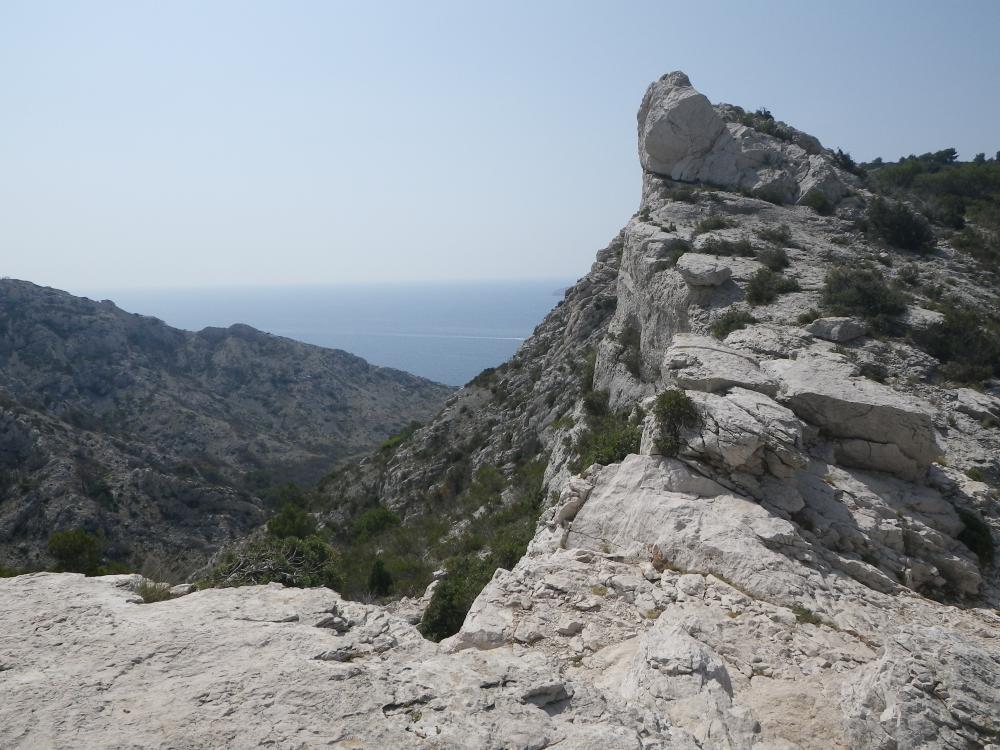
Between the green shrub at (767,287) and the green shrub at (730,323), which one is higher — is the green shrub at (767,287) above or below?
above

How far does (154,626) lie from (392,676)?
115 inches

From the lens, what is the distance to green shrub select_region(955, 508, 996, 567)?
10.6 meters

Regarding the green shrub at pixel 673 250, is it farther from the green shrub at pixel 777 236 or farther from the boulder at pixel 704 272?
the green shrub at pixel 777 236

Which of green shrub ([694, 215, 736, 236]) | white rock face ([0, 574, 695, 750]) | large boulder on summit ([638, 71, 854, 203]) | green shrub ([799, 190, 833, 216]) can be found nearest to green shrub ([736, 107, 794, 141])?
large boulder on summit ([638, 71, 854, 203])

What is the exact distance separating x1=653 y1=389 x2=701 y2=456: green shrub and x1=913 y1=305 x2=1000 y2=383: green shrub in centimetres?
926

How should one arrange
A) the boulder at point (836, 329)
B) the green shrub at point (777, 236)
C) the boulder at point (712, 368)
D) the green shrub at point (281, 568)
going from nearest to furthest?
the green shrub at point (281, 568), the boulder at point (712, 368), the boulder at point (836, 329), the green shrub at point (777, 236)

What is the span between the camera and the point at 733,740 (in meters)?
5.64

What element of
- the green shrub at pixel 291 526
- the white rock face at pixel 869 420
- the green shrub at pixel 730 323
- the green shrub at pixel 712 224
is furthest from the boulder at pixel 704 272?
the green shrub at pixel 291 526

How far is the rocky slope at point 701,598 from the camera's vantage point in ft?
17.3

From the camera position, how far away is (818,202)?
28422mm

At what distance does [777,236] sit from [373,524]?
22.7 metres

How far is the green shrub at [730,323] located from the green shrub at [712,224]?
29.6ft

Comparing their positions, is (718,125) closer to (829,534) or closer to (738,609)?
(829,534)

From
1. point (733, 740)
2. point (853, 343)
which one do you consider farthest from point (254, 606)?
point (853, 343)
